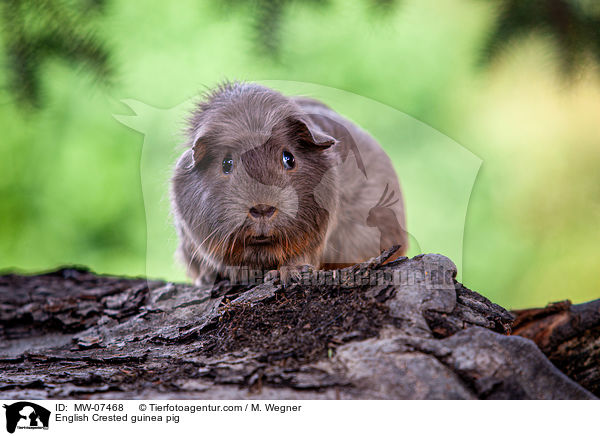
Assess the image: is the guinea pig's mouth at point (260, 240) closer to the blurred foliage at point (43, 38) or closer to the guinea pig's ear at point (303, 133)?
the guinea pig's ear at point (303, 133)

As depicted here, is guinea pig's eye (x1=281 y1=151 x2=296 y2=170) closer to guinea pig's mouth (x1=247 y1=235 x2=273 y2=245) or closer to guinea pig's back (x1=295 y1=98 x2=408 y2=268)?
guinea pig's mouth (x1=247 y1=235 x2=273 y2=245)

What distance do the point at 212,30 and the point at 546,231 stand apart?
7.20 ft

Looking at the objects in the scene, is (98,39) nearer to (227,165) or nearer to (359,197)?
(227,165)

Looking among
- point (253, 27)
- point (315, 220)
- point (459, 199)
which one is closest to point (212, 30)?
point (253, 27)

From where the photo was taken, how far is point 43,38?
6.50 ft

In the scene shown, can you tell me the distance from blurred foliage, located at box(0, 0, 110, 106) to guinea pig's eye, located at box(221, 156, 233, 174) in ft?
2.00

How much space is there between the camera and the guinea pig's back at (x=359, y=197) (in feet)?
9.00

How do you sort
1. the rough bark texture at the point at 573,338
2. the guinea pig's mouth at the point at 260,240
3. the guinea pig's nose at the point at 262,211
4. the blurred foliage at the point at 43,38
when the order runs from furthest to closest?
the guinea pig's mouth at the point at 260,240
the guinea pig's nose at the point at 262,211
the blurred foliage at the point at 43,38
the rough bark texture at the point at 573,338

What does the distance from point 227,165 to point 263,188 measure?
0.87 feet

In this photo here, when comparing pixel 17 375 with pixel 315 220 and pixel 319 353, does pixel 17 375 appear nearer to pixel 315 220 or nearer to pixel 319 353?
pixel 319 353

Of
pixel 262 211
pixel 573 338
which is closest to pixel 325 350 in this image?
pixel 262 211
